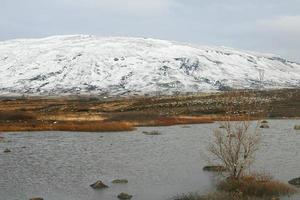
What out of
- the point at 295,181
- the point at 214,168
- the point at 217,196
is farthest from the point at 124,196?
the point at 295,181

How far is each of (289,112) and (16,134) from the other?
2101 inches

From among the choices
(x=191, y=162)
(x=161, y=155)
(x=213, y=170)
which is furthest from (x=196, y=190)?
(x=161, y=155)

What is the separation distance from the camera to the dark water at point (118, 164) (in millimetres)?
27541

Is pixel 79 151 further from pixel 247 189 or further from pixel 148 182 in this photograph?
pixel 247 189

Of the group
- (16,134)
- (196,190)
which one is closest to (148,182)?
(196,190)

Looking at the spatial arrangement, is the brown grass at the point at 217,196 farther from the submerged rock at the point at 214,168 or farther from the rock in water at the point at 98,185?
the submerged rock at the point at 214,168

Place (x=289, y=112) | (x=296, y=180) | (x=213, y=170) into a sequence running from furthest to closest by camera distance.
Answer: (x=289, y=112) < (x=213, y=170) < (x=296, y=180)

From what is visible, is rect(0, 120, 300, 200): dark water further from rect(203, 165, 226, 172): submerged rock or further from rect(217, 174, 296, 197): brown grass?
rect(217, 174, 296, 197): brown grass

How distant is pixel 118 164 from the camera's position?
36.3 m

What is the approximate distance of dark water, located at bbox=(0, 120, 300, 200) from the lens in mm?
27541

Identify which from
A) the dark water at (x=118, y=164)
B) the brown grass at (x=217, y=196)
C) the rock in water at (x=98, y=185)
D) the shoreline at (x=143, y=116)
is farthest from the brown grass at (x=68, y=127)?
the brown grass at (x=217, y=196)

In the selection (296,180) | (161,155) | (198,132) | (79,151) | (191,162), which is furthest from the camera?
(198,132)

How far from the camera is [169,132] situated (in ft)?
199

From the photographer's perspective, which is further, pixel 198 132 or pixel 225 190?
pixel 198 132
